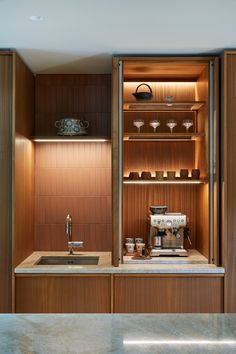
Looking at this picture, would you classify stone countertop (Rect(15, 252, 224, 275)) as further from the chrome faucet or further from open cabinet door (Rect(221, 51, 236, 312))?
the chrome faucet

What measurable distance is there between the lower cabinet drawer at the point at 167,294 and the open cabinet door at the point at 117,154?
10.6 inches

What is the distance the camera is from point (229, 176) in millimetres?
3215

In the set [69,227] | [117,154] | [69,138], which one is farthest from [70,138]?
[69,227]

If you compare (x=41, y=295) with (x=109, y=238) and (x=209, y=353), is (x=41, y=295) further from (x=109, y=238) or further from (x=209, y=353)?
(x=209, y=353)

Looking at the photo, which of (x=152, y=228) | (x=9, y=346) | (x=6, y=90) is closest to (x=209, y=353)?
(x=9, y=346)

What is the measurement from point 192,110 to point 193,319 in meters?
2.53

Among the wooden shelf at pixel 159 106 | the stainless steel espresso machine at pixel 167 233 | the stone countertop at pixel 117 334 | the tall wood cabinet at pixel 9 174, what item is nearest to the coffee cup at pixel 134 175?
the stainless steel espresso machine at pixel 167 233

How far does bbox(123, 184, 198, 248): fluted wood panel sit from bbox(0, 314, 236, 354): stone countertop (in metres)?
2.19

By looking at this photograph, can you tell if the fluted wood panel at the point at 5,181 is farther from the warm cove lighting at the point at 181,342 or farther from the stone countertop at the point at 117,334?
the warm cove lighting at the point at 181,342

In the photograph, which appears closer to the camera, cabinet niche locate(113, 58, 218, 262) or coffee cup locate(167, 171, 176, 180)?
coffee cup locate(167, 171, 176, 180)

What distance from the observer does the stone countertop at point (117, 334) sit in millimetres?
1337

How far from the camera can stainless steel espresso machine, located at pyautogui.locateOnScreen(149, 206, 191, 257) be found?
3527 millimetres

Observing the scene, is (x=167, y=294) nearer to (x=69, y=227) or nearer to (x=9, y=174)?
(x=69, y=227)

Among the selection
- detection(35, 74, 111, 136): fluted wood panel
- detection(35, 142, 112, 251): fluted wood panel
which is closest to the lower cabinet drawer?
A: detection(35, 142, 112, 251): fluted wood panel
